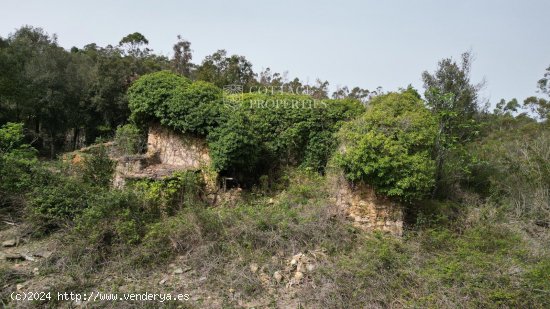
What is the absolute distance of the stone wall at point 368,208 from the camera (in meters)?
7.77

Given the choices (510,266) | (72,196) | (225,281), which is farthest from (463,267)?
(72,196)

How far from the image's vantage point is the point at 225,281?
258 inches

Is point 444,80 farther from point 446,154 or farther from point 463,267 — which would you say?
point 463,267

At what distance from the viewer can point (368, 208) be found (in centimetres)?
→ 793

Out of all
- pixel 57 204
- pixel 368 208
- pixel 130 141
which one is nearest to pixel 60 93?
pixel 130 141

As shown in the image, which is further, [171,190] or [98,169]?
[98,169]

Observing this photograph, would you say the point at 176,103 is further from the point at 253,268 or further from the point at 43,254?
the point at 253,268

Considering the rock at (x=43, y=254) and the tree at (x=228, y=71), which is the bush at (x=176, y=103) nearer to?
the rock at (x=43, y=254)

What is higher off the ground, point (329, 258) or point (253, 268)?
point (329, 258)

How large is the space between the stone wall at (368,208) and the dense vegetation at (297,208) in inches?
9.2

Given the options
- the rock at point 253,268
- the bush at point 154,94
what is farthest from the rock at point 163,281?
the bush at point 154,94

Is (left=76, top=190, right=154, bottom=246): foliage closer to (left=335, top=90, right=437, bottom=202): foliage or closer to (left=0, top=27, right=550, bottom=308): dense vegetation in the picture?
(left=0, top=27, right=550, bottom=308): dense vegetation

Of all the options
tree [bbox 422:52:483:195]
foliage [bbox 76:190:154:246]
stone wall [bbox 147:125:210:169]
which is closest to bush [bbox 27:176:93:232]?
foliage [bbox 76:190:154:246]

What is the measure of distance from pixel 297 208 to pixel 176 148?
4663mm
